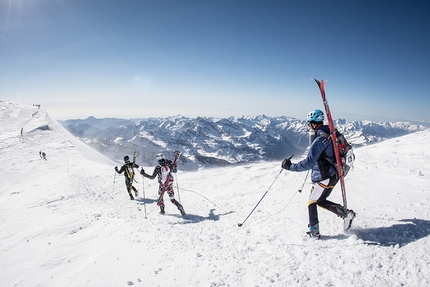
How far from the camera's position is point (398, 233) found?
5340 mm

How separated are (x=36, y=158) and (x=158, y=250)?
37.9 meters

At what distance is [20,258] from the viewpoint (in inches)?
262

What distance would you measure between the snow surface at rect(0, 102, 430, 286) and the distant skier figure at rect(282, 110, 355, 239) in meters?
0.62

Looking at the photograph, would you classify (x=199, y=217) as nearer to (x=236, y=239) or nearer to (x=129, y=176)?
(x=236, y=239)

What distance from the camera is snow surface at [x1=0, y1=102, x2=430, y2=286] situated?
14.9 ft

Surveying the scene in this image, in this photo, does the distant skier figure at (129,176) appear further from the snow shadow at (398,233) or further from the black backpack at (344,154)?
the snow shadow at (398,233)

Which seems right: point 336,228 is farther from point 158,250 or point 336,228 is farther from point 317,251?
point 158,250

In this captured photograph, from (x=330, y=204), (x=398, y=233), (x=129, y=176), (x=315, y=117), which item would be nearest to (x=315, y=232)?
(x=330, y=204)

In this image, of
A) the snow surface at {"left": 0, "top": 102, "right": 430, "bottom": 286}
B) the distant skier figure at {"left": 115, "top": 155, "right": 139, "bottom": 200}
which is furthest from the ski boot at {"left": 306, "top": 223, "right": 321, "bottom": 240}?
the distant skier figure at {"left": 115, "top": 155, "right": 139, "bottom": 200}

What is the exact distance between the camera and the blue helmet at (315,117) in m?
5.91

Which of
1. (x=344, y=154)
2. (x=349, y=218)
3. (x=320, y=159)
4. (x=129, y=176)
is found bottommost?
(x=129, y=176)

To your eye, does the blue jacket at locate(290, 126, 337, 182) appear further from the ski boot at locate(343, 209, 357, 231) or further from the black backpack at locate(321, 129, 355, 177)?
the ski boot at locate(343, 209, 357, 231)

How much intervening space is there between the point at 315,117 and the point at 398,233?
143 inches

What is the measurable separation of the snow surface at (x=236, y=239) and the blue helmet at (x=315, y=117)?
322cm
